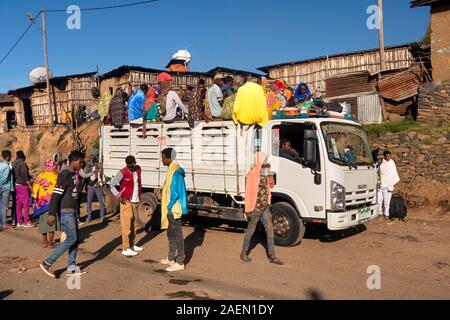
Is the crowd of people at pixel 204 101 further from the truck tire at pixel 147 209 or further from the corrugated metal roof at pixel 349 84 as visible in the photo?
the corrugated metal roof at pixel 349 84

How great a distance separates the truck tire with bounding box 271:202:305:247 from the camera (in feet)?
25.6

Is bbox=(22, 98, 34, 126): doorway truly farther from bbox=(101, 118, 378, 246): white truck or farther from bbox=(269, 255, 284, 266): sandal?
bbox=(269, 255, 284, 266): sandal

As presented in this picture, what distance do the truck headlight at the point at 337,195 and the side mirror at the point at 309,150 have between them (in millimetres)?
556

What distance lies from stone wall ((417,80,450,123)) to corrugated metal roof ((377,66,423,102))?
2.06m

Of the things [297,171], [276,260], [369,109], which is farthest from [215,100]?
[369,109]

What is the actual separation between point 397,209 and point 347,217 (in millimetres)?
3497

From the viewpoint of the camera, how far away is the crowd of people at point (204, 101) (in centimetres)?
804

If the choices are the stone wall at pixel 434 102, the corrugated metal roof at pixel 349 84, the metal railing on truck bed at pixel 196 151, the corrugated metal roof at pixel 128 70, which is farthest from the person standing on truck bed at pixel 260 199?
the corrugated metal roof at pixel 128 70

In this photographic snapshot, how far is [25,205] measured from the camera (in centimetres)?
1080

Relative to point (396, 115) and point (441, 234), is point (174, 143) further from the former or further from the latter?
point (396, 115)

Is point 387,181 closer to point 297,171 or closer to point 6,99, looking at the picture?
point 297,171

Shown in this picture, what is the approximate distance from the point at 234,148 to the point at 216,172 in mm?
668
